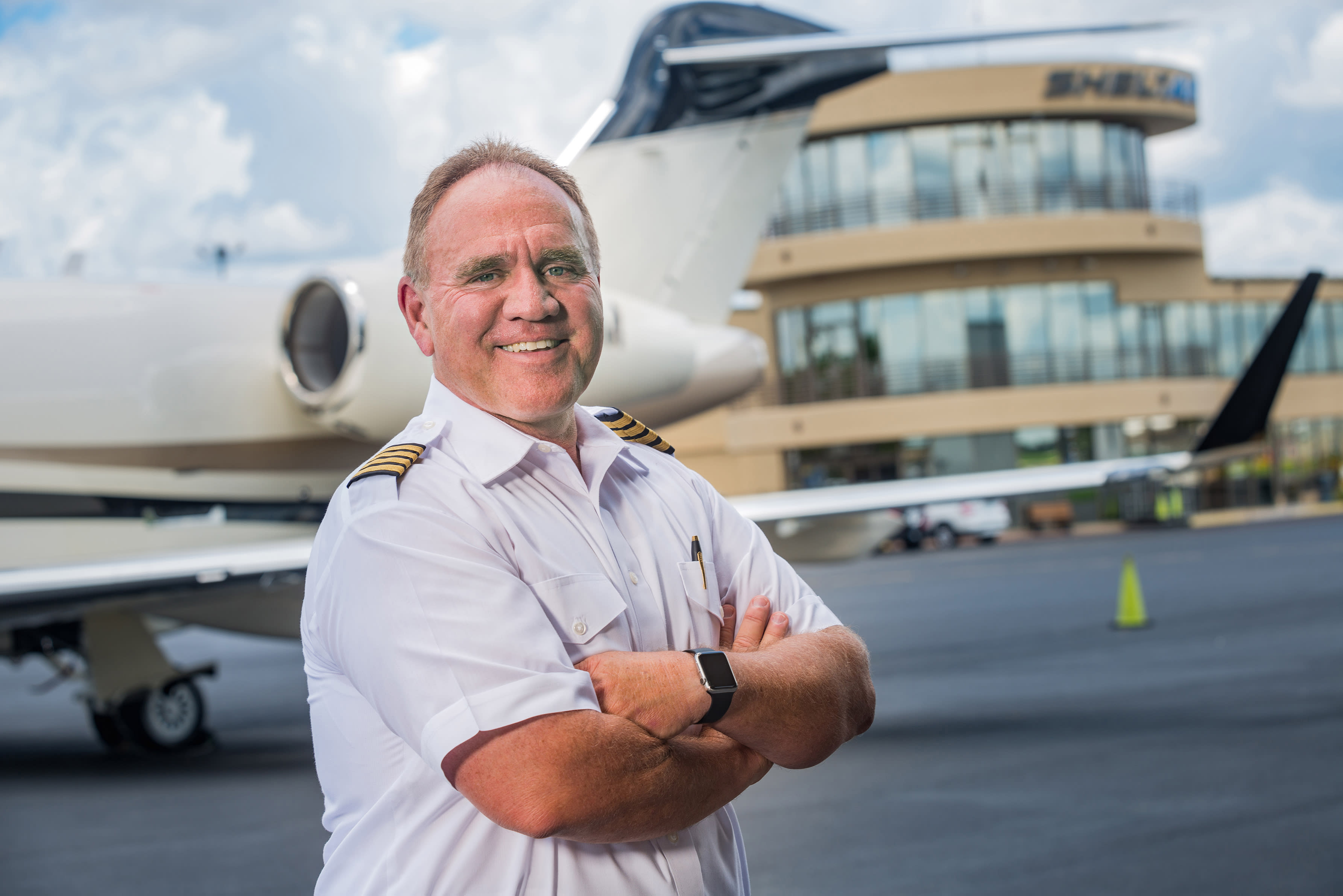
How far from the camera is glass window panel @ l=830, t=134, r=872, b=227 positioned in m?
37.6

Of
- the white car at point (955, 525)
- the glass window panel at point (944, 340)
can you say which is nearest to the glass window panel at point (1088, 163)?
the glass window panel at point (944, 340)

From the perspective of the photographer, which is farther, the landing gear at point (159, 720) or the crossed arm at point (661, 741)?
the landing gear at point (159, 720)

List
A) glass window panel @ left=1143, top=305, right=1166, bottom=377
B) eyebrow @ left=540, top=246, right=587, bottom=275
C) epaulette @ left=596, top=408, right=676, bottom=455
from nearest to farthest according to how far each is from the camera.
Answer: eyebrow @ left=540, top=246, right=587, bottom=275, epaulette @ left=596, top=408, right=676, bottom=455, glass window panel @ left=1143, top=305, right=1166, bottom=377

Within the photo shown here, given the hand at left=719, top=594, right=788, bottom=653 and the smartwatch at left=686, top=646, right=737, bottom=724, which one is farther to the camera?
the hand at left=719, top=594, right=788, bottom=653

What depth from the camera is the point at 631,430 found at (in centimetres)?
249

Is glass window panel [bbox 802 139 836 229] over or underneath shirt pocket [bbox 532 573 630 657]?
over

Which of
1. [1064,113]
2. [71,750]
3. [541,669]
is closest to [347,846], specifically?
[541,669]

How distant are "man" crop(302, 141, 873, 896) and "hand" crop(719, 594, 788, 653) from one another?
0.03 m

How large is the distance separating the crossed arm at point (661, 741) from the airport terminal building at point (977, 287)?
35.1 meters

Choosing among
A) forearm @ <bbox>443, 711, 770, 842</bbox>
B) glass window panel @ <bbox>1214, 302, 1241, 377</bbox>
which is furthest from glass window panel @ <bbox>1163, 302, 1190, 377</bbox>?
forearm @ <bbox>443, 711, 770, 842</bbox>

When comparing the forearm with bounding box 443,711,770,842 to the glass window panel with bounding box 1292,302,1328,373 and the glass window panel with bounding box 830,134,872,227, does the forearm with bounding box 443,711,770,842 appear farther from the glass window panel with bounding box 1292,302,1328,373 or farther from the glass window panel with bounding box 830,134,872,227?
the glass window panel with bounding box 1292,302,1328,373

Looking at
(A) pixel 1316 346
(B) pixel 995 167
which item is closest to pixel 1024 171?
(B) pixel 995 167

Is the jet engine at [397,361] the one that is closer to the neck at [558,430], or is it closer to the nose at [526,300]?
the neck at [558,430]

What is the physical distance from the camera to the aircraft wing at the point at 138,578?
8133 mm
